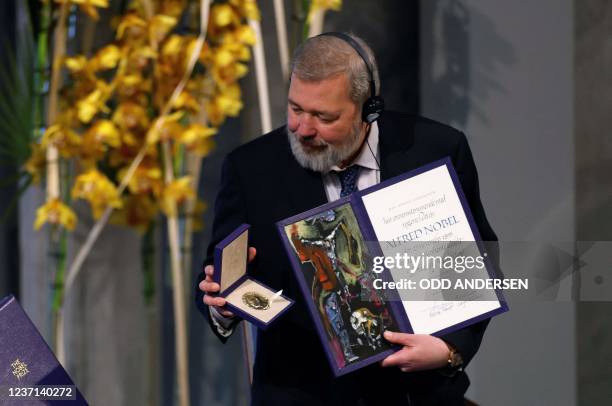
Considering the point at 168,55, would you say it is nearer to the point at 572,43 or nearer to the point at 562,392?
the point at 572,43

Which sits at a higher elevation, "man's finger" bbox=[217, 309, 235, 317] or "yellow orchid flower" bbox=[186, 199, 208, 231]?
"yellow orchid flower" bbox=[186, 199, 208, 231]

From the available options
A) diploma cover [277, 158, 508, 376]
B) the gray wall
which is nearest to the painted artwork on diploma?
diploma cover [277, 158, 508, 376]

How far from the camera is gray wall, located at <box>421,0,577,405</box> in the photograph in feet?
10.1

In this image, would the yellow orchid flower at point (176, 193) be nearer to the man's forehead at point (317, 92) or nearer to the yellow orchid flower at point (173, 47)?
the yellow orchid flower at point (173, 47)

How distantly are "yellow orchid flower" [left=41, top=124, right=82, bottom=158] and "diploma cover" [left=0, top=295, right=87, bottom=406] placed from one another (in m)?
1.58

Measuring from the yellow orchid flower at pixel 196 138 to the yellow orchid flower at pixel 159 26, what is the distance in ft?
0.96

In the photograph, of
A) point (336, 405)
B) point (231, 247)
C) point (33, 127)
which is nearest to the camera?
point (231, 247)

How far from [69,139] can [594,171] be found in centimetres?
164

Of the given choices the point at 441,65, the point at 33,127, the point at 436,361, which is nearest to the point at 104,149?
the point at 33,127

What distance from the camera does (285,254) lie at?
1862mm

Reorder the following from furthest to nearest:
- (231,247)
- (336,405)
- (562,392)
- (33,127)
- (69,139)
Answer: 1. (33,127)
2. (69,139)
3. (562,392)
4. (336,405)
5. (231,247)

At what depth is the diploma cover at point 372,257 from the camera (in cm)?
163

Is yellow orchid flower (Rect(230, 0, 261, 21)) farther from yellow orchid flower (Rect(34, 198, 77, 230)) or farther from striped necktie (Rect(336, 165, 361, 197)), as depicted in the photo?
striped necktie (Rect(336, 165, 361, 197))

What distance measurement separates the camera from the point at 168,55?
314 centimetres
